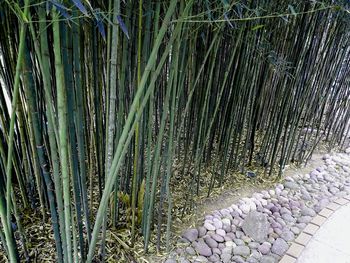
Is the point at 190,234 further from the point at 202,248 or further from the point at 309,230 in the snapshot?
the point at 309,230

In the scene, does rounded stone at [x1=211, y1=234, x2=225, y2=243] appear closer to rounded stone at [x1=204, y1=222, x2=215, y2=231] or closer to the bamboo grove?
rounded stone at [x1=204, y1=222, x2=215, y2=231]

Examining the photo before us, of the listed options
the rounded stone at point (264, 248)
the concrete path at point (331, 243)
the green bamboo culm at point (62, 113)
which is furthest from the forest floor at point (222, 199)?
the green bamboo culm at point (62, 113)

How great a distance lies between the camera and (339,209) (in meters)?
2.01

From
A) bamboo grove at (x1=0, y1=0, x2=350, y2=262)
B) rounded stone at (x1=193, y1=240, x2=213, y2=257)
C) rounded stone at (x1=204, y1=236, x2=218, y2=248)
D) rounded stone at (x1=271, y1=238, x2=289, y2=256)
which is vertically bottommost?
rounded stone at (x1=271, y1=238, x2=289, y2=256)

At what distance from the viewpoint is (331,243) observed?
1.70 metres

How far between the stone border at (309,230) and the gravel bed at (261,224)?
26mm

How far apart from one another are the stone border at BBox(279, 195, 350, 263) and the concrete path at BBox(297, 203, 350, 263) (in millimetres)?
18

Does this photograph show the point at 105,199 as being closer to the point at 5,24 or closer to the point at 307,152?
the point at 5,24

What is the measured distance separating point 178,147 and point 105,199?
123cm

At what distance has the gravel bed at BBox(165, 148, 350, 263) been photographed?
1.53 m

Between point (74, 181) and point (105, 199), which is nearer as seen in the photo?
point (105, 199)

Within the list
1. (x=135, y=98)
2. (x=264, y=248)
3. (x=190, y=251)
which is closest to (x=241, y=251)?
(x=264, y=248)

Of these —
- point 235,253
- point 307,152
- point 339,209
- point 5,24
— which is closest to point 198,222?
point 235,253

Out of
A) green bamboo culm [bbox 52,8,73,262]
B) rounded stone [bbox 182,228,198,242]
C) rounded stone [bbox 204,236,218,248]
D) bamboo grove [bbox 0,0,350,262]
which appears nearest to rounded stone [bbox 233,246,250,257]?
rounded stone [bbox 204,236,218,248]
